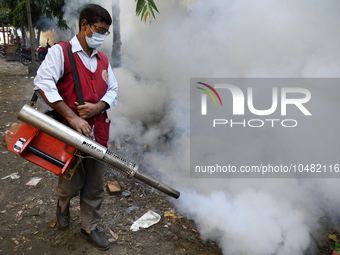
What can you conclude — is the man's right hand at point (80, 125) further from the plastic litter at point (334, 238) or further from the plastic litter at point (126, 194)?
the plastic litter at point (334, 238)

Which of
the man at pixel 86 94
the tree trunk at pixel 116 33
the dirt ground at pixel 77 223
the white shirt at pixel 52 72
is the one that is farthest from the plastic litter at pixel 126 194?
the tree trunk at pixel 116 33

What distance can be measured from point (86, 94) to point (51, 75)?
26 centimetres

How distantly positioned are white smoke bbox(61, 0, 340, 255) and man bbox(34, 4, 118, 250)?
110cm

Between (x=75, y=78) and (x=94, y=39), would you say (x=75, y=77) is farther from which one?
(x=94, y=39)

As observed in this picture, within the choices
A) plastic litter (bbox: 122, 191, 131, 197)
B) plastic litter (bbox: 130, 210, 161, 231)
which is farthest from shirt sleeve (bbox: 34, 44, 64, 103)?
plastic litter (bbox: 122, 191, 131, 197)

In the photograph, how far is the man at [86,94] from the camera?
1.65 meters

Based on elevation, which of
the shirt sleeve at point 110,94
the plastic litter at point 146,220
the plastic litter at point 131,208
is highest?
the shirt sleeve at point 110,94

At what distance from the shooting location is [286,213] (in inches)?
108

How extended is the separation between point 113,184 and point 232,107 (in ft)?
7.86

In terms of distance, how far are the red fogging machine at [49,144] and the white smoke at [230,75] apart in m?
1.45

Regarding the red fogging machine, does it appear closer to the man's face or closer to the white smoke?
the man's face

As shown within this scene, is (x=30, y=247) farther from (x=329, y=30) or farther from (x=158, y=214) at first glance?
(x=329, y=30)

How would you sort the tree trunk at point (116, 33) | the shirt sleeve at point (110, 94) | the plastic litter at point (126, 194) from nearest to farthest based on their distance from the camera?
the shirt sleeve at point (110, 94) → the plastic litter at point (126, 194) → the tree trunk at point (116, 33)

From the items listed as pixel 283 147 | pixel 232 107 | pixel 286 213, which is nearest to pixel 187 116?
pixel 232 107
